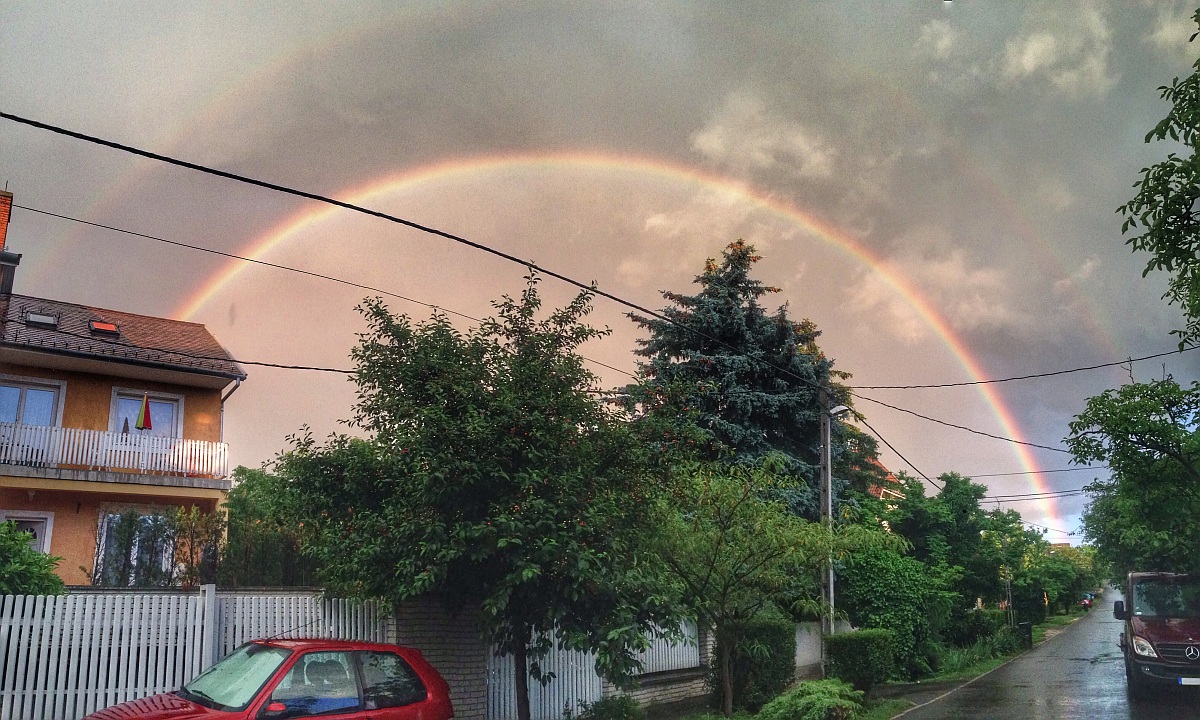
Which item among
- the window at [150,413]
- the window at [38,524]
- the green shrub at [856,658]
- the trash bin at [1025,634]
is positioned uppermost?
the window at [150,413]

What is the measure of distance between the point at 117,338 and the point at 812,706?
18372 mm

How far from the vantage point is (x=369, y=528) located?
9.76m

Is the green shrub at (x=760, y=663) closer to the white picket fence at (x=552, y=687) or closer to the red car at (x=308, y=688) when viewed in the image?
the white picket fence at (x=552, y=687)

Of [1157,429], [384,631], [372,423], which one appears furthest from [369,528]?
[1157,429]

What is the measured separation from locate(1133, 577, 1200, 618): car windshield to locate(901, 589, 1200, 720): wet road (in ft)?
5.01

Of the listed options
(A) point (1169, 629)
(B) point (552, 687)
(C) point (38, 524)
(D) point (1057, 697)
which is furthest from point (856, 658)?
(C) point (38, 524)

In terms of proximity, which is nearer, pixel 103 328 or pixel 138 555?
pixel 138 555

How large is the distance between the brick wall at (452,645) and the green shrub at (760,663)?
15.7ft

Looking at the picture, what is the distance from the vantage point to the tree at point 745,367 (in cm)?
2536

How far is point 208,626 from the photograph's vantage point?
409 inches

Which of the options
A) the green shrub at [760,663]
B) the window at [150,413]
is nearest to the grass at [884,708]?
the green shrub at [760,663]

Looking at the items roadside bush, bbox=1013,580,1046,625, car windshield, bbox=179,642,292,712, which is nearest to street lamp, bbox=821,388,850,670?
car windshield, bbox=179,642,292,712

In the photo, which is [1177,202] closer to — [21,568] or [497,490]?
[497,490]

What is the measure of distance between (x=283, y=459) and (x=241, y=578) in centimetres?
563
